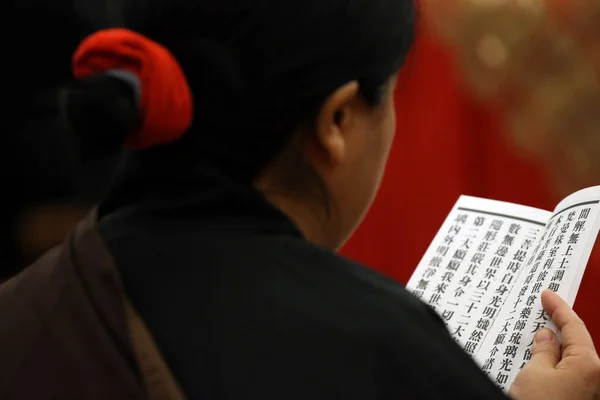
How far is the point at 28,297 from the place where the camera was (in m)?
0.48

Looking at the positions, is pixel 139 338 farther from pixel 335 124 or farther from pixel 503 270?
pixel 503 270

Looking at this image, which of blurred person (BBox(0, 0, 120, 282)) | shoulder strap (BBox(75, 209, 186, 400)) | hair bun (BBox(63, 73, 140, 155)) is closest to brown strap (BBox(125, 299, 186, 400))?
shoulder strap (BBox(75, 209, 186, 400))

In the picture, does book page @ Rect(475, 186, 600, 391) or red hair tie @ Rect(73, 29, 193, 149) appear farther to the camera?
book page @ Rect(475, 186, 600, 391)

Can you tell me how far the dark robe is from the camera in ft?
1.39

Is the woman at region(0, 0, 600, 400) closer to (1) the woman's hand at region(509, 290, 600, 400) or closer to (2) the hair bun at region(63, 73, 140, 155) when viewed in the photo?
(2) the hair bun at region(63, 73, 140, 155)

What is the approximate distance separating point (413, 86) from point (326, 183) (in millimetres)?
674

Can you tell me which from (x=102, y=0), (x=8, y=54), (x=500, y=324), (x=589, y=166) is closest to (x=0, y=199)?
(x=8, y=54)

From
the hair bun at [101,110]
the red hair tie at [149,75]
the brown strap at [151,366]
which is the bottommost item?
the brown strap at [151,366]

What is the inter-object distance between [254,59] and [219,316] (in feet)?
0.58

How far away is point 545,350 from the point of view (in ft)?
2.09

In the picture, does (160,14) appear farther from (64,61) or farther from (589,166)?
(589,166)

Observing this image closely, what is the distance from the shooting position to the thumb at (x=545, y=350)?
2.05 feet

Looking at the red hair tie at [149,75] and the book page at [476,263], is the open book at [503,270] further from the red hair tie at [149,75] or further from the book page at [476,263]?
the red hair tie at [149,75]

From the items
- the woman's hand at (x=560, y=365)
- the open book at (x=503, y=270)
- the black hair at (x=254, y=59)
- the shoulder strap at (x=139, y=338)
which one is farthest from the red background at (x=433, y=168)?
the shoulder strap at (x=139, y=338)
